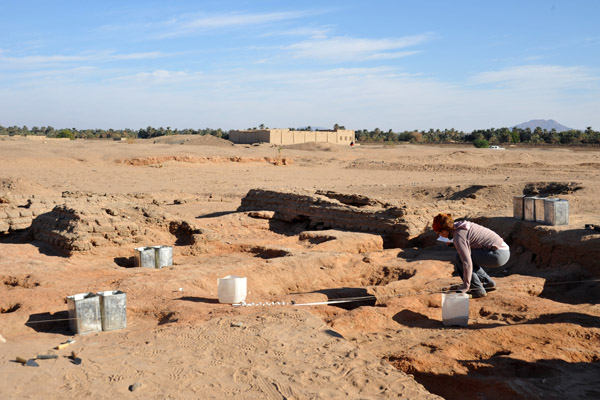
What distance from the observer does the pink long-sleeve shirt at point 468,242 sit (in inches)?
242

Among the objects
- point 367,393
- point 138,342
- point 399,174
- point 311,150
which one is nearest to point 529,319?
point 367,393

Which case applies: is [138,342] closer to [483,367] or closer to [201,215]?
[483,367]

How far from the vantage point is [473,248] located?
6.55 m

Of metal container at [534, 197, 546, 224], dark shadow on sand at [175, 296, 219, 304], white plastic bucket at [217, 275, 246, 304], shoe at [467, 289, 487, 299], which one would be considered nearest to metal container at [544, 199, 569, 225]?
metal container at [534, 197, 546, 224]

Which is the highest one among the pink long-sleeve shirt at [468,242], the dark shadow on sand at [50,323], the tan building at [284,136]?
the tan building at [284,136]

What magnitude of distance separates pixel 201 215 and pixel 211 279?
6.90 metres

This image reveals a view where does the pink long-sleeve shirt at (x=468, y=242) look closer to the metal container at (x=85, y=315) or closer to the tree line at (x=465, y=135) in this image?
the metal container at (x=85, y=315)

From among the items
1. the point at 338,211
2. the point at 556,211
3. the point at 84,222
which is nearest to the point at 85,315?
the point at 84,222

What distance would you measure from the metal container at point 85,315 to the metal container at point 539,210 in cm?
673

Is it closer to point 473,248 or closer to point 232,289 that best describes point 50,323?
point 232,289

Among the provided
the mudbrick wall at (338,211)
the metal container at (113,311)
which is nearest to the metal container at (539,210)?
the mudbrick wall at (338,211)

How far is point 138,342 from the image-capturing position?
4.90 m

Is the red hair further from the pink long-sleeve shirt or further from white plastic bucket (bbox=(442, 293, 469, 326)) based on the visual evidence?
white plastic bucket (bbox=(442, 293, 469, 326))

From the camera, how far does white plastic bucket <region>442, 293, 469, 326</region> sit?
5.61 metres
